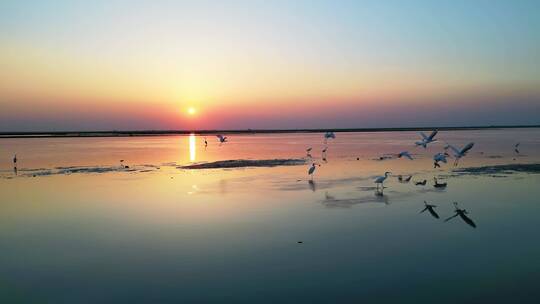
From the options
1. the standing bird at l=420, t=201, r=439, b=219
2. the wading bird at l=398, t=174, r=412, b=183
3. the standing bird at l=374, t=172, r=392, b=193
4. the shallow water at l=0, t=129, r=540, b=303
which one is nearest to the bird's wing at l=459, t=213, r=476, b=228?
the shallow water at l=0, t=129, r=540, b=303

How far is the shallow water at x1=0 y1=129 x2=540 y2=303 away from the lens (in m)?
7.11

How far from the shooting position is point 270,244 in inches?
376

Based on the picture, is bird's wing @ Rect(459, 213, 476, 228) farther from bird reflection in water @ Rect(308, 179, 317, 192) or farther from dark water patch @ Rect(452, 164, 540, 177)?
dark water patch @ Rect(452, 164, 540, 177)

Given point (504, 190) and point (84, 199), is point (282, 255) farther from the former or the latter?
point (504, 190)

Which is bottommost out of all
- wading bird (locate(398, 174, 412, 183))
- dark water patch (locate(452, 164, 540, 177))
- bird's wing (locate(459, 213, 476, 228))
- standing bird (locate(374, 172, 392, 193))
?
bird's wing (locate(459, 213, 476, 228))

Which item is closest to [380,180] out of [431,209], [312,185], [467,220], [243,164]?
[312,185]

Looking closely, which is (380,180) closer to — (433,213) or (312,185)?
(312,185)

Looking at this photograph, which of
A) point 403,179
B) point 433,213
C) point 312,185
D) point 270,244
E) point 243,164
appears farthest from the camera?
point 243,164

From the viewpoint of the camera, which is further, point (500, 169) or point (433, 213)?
point (500, 169)

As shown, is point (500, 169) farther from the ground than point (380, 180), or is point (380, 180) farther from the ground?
point (380, 180)

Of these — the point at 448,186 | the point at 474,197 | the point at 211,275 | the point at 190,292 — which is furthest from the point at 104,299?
the point at 448,186

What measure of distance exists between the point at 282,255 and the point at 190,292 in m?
2.23

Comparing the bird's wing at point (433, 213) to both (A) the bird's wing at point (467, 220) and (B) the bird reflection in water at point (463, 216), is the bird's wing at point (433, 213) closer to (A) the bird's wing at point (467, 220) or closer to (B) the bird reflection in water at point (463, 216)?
(B) the bird reflection in water at point (463, 216)

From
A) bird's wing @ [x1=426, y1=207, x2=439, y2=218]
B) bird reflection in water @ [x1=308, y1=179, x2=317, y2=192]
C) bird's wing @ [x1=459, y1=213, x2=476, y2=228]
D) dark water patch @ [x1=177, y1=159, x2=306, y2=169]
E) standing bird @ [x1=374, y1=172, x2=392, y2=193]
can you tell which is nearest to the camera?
bird's wing @ [x1=459, y1=213, x2=476, y2=228]
